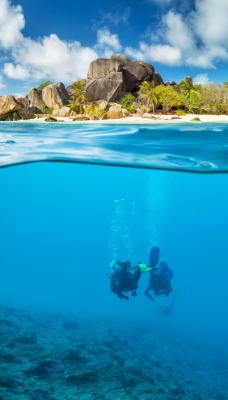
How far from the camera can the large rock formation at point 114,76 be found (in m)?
60.9

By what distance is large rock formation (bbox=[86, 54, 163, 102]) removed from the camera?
200ft

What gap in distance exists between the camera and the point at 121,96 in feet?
203

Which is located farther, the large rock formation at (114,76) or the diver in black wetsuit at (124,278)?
the large rock formation at (114,76)

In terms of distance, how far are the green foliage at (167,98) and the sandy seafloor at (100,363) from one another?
4286cm

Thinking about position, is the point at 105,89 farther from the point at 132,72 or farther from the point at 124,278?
the point at 124,278

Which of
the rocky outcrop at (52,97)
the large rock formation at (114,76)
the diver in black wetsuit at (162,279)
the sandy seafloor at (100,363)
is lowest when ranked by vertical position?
the sandy seafloor at (100,363)

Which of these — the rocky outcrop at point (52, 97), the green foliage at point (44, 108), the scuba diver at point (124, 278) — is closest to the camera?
the scuba diver at point (124, 278)

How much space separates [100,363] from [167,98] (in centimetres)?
4733

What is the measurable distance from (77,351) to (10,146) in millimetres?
8515

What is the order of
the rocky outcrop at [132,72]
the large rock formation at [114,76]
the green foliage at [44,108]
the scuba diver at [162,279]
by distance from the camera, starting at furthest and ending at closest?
the rocky outcrop at [132,72]
the large rock formation at [114,76]
the green foliage at [44,108]
the scuba diver at [162,279]

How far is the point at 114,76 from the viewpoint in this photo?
6294 cm

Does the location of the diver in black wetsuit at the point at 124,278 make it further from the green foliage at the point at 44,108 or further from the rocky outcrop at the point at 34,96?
the rocky outcrop at the point at 34,96

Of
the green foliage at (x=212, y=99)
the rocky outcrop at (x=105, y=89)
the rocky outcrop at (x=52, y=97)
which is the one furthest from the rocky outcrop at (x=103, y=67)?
the green foliage at (x=212, y=99)

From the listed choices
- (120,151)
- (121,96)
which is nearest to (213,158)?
(120,151)
